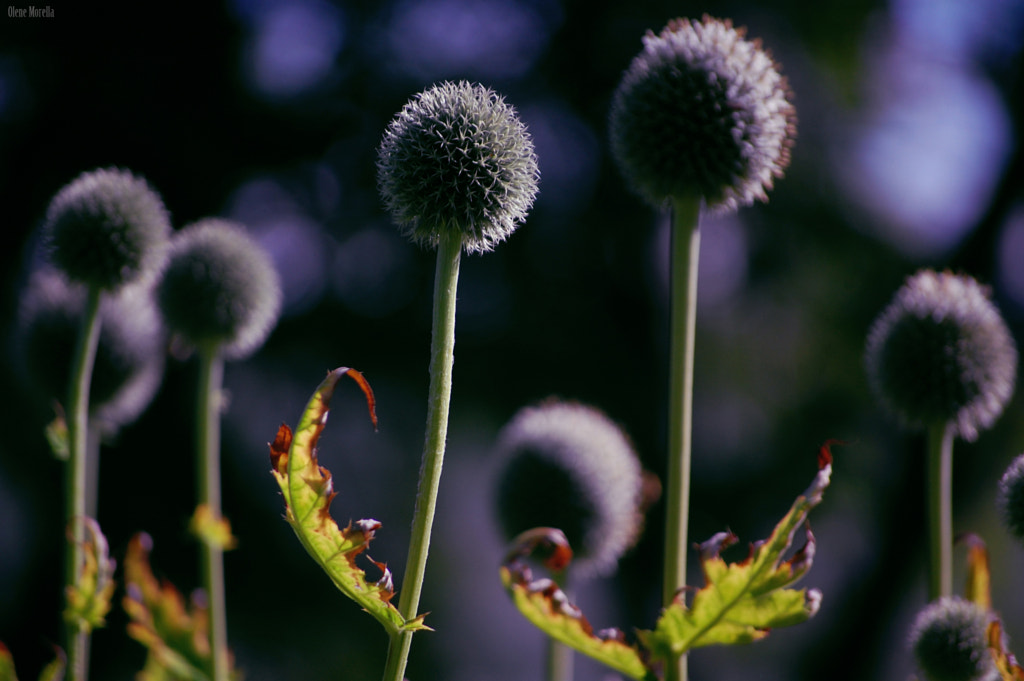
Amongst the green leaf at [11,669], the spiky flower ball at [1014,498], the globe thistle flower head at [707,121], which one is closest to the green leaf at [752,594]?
the spiky flower ball at [1014,498]

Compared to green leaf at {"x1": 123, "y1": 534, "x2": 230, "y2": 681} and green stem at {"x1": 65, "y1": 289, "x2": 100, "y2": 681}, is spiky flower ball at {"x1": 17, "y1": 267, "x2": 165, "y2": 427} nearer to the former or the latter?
Result: green stem at {"x1": 65, "y1": 289, "x2": 100, "y2": 681}

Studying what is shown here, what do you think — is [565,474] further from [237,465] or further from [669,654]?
[237,465]

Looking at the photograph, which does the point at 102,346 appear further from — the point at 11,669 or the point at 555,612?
the point at 555,612

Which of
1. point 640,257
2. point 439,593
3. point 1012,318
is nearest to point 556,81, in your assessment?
point 640,257

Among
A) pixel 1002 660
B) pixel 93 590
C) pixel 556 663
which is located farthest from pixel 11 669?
pixel 1002 660

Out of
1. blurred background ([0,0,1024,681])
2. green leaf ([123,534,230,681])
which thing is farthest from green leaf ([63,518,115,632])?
blurred background ([0,0,1024,681])

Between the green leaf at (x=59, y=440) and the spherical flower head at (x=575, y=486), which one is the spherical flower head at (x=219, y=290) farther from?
the spherical flower head at (x=575, y=486)
